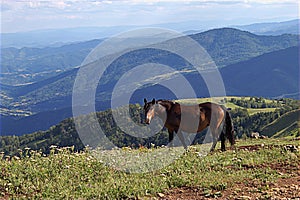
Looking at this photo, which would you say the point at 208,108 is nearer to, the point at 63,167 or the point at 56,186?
the point at 63,167

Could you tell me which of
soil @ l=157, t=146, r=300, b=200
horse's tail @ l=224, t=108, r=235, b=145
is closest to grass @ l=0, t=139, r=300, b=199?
soil @ l=157, t=146, r=300, b=200

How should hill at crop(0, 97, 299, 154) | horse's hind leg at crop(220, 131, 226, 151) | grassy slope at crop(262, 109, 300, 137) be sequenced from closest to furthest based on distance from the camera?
horse's hind leg at crop(220, 131, 226, 151) < grassy slope at crop(262, 109, 300, 137) < hill at crop(0, 97, 299, 154)

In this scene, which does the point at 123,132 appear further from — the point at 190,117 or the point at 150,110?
the point at 150,110

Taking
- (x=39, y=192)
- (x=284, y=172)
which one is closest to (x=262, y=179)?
(x=284, y=172)

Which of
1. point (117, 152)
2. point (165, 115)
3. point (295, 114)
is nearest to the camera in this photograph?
point (117, 152)

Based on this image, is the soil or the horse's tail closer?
the soil

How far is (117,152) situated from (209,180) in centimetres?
552

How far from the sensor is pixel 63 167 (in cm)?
1130

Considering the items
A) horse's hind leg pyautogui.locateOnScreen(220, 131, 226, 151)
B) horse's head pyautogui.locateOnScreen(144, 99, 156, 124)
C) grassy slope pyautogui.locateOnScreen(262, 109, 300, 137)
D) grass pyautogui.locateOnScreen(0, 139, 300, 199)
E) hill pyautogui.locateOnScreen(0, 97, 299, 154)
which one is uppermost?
horse's head pyautogui.locateOnScreen(144, 99, 156, 124)

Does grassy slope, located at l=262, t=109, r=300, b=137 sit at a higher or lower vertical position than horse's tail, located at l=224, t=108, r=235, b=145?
lower

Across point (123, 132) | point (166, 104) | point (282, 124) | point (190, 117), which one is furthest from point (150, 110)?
point (123, 132)

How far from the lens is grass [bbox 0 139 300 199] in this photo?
913cm

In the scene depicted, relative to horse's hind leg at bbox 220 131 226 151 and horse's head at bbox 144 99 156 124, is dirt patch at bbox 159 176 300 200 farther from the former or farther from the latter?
horse's hind leg at bbox 220 131 226 151

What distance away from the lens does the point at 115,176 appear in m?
10.8
